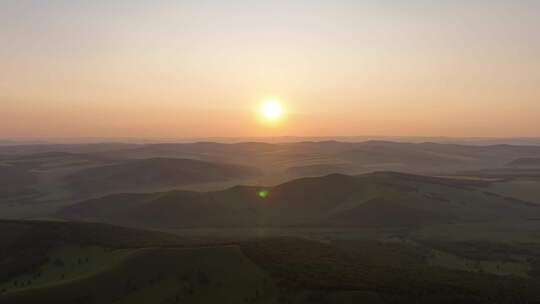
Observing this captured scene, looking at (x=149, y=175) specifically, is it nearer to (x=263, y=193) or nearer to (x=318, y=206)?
(x=263, y=193)

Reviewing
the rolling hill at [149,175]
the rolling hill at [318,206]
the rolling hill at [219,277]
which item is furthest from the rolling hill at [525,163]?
the rolling hill at [219,277]

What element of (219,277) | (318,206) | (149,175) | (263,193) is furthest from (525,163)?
(219,277)

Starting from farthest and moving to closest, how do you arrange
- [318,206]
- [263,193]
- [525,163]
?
1. [525,163]
2. [263,193]
3. [318,206]

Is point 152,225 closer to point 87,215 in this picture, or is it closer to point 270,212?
point 87,215

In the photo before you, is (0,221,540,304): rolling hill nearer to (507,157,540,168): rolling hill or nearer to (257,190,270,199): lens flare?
(257,190,270,199): lens flare

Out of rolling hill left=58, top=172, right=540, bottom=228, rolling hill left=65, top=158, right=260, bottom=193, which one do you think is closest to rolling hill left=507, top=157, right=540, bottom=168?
rolling hill left=58, top=172, right=540, bottom=228

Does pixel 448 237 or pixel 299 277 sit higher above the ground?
pixel 299 277

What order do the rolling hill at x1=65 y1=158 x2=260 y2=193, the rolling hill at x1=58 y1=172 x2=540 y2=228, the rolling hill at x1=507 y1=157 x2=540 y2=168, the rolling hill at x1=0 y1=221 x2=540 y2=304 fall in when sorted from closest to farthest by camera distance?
the rolling hill at x1=0 y1=221 x2=540 y2=304 → the rolling hill at x1=58 y1=172 x2=540 y2=228 → the rolling hill at x1=65 y1=158 x2=260 y2=193 → the rolling hill at x1=507 y1=157 x2=540 y2=168

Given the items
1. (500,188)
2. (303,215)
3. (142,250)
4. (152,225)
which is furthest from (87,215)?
(500,188)
